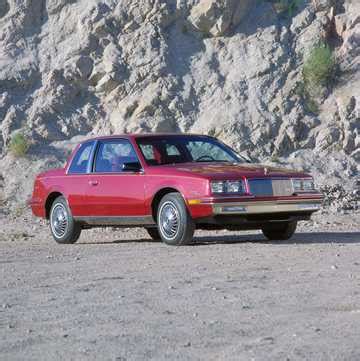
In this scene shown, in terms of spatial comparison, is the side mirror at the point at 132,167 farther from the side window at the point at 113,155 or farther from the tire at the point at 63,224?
the tire at the point at 63,224

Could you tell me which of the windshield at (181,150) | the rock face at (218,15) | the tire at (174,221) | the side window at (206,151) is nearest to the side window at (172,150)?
the windshield at (181,150)

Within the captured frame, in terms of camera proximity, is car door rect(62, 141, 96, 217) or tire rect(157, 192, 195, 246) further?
car door rect(62, 141, 96, 217)

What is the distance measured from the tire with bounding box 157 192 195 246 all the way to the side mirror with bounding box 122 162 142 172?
0.60m

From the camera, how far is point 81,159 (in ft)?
47.1

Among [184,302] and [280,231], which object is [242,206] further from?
[184,302]

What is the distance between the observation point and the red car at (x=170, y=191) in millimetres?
12258

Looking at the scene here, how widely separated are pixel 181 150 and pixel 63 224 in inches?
81.7

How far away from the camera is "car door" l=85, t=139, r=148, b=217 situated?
1311cm

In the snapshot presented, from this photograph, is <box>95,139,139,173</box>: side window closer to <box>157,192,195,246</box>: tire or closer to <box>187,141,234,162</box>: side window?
<box>187,141,234,162</box>: side window

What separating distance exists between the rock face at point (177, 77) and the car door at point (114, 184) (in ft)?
29.2

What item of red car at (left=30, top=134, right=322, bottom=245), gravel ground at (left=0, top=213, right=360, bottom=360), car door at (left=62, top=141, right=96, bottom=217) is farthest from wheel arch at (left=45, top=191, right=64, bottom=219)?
gravel ground at (left=0, top=213, right=360, bottom=360)

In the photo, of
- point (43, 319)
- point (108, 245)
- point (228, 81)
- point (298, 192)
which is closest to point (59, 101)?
Answer: point (228, 81)

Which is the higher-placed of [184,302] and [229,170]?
[229,170]

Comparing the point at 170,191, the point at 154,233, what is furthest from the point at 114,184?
the point at 154,233
